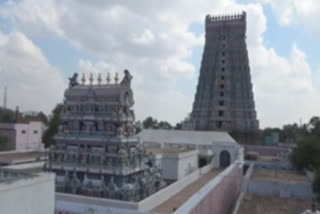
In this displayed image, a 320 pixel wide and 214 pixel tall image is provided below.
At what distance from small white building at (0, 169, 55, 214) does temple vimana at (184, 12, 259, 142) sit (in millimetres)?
30769

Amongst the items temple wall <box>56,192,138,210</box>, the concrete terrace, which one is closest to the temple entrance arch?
the concrete terrace

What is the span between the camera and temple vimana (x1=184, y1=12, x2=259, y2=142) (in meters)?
38.5

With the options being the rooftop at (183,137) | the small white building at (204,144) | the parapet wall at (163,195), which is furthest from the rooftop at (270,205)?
the rooftop at (183,137)

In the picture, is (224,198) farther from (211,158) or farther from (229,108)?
(229,108)

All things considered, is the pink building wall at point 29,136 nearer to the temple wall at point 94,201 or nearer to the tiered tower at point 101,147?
the tiered tower at point 101,147

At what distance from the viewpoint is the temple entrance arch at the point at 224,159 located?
91.8ft

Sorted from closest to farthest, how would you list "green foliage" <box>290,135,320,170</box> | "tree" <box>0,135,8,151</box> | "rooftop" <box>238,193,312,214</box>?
"rooftop" <box>238,193,312,214</box>, "green foliage" <box>290,135,320,170</box>, "tree" <box>0,135,8,151</box>

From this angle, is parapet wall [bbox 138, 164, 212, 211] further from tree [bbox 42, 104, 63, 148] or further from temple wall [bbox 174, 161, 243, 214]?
tree [bbox 42, 104, 63, 148]

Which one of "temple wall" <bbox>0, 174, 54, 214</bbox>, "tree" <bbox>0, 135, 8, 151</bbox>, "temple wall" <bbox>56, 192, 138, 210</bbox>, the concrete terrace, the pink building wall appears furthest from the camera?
the pink building wall

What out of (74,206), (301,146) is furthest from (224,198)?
(301,146)

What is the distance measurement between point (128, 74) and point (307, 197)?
40.2 feet

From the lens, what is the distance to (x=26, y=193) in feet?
28.5

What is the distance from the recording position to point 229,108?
38.6 meters

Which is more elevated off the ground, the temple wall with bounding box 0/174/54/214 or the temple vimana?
the temple vimana
